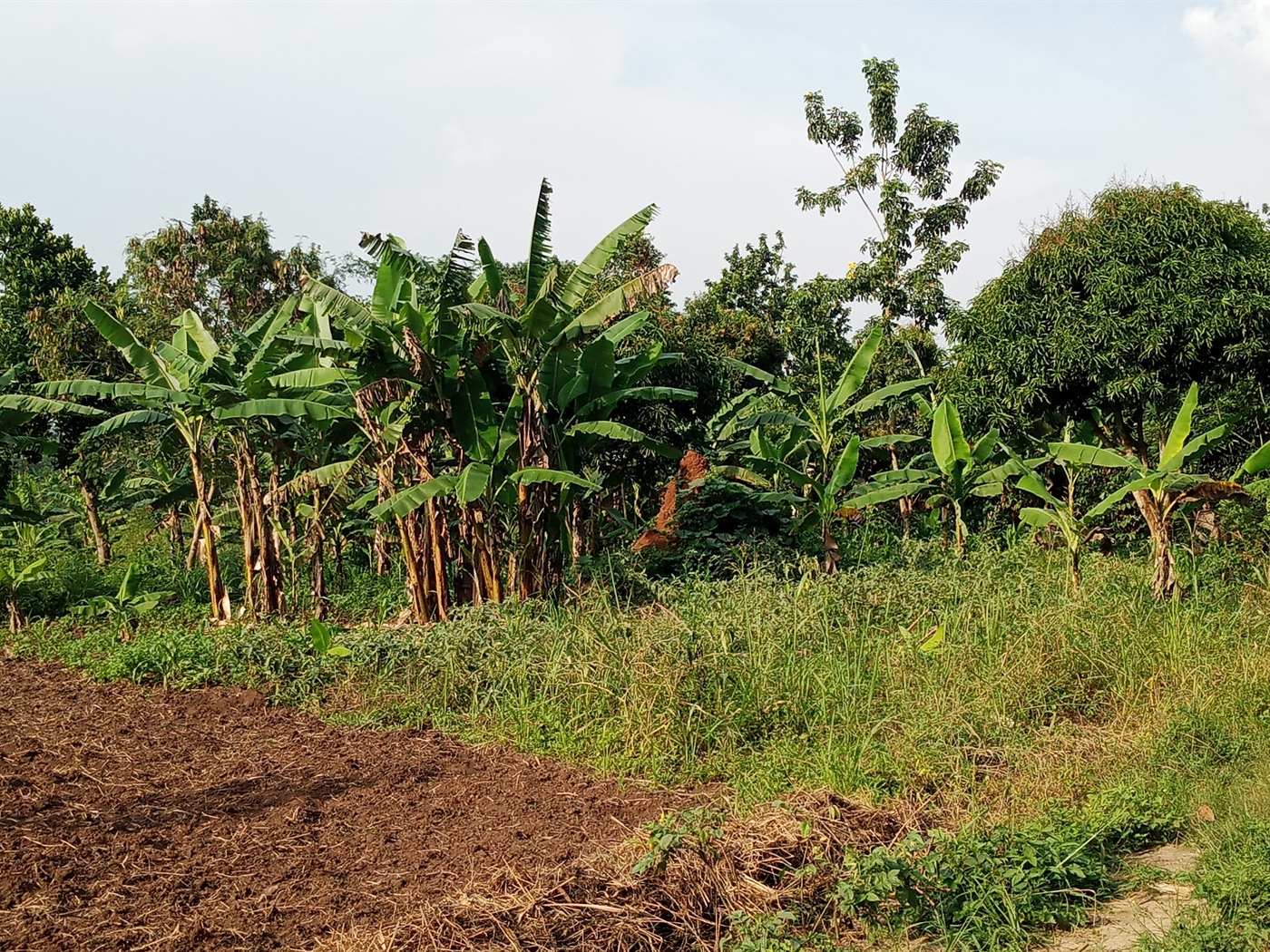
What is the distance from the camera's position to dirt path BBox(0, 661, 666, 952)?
410cm

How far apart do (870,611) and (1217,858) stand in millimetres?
3569

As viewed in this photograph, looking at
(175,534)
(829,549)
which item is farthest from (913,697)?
(175,534)

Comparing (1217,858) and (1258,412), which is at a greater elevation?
(1258,412)

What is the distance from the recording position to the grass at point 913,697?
4.24 m

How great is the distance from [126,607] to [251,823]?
5.99 m

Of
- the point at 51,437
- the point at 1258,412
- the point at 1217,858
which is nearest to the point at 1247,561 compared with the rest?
the point at 1258,412

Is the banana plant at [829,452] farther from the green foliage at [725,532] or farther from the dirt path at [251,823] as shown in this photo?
the dirt path at [251,823]

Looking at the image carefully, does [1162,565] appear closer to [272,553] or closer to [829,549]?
[829,549]

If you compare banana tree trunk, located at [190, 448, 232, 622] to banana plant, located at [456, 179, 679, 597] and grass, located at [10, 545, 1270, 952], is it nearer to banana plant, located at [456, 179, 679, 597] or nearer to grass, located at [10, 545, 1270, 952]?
grass, located at [10, 545, 1270, 952]

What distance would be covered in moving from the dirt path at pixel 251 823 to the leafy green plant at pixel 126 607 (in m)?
2.60

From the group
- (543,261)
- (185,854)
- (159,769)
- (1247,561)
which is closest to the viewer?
(185,854)

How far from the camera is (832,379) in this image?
1509 centimetres

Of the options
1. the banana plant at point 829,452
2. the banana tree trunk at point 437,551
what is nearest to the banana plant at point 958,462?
the banana plant at point 829,452

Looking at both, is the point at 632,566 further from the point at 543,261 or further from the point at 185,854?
the point at 185,854
